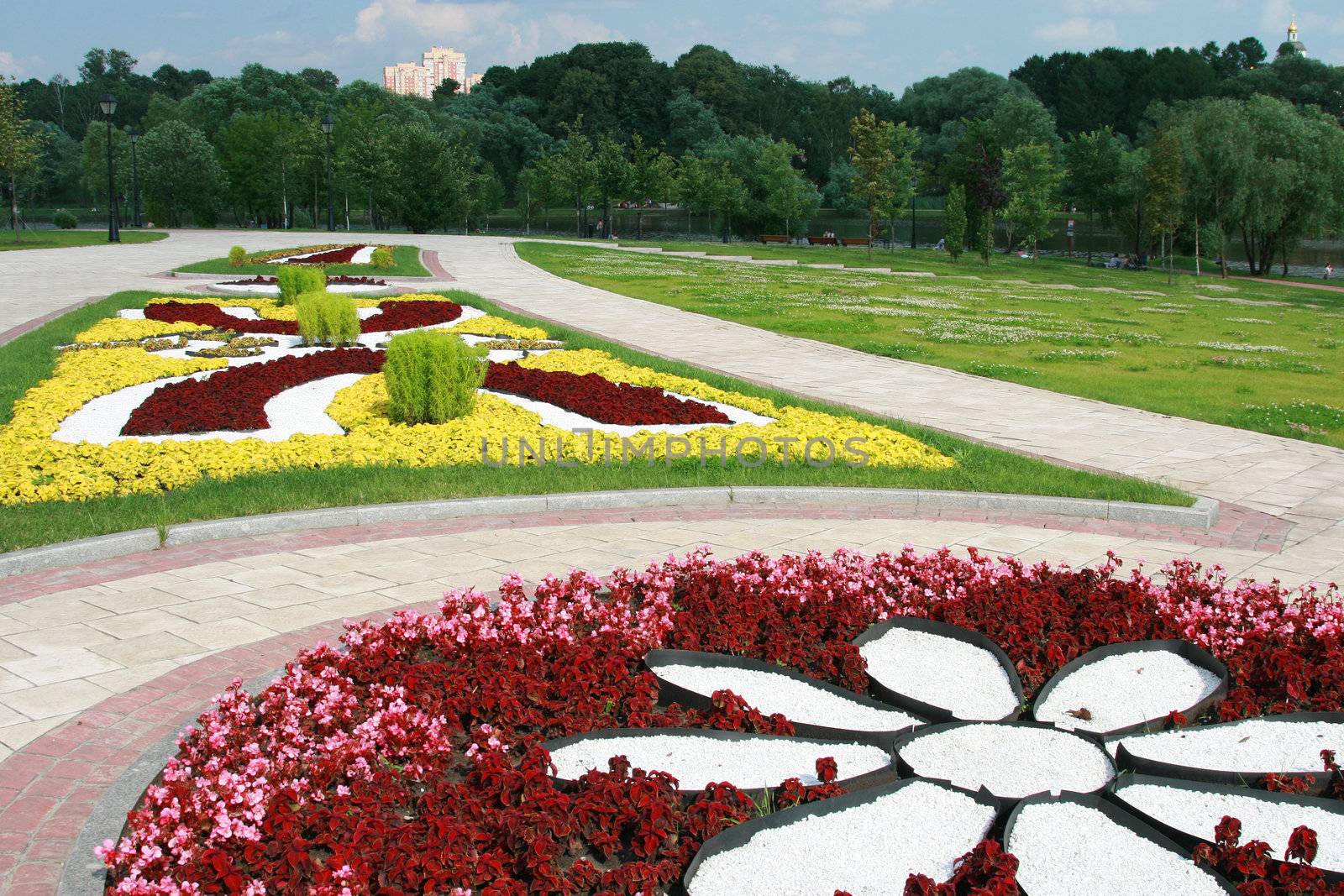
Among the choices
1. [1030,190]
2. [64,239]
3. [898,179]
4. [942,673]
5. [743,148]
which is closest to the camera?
[942,673]

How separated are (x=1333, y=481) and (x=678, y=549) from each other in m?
5.21

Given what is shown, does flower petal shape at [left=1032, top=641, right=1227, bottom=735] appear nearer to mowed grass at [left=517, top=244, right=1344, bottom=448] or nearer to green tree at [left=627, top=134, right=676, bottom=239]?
mowed grass at [left=517, top=244, right=1344, bottom=448]

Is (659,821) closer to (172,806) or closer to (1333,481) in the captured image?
(172,806)

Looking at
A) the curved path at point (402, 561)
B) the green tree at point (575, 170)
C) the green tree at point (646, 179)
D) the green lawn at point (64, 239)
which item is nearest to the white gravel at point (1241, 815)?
the curved path at point (402, 561)

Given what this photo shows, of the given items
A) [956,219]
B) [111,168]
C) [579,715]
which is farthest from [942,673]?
[111,168]

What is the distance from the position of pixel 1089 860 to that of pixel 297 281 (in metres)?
15.3

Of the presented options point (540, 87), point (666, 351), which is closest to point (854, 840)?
point (666, 351)

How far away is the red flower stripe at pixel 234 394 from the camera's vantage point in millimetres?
8797

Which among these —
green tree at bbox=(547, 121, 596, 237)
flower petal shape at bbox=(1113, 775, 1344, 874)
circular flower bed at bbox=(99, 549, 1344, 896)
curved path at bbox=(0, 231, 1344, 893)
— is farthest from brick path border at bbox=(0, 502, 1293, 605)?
green tree at bbox=(547, 121, 596, 237)

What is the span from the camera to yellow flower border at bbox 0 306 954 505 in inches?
280

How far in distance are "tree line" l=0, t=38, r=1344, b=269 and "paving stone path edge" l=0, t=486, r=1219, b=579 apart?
3290 centimetres

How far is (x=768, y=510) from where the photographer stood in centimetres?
712

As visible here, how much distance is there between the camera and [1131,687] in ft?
14.3

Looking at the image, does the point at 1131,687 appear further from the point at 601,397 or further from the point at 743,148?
the point at 743,148
